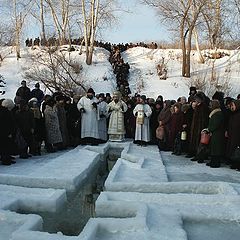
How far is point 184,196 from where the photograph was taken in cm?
677

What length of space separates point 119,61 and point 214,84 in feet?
26.5

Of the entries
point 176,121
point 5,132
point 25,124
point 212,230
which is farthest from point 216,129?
point 5,132

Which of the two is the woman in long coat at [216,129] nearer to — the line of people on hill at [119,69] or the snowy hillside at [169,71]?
the snowy hillside at [169,71]

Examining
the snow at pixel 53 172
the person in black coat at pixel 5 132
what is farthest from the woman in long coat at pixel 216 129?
the person in black coat at pixel 5 132

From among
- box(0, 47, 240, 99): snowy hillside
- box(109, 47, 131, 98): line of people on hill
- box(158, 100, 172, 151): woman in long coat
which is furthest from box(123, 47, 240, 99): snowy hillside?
box(158, 100, 172, 151): woman in long coat

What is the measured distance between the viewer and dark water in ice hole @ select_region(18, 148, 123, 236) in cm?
590

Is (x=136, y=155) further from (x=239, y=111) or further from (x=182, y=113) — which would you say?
(x=239, y=111)

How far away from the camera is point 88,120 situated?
12812 millimetres

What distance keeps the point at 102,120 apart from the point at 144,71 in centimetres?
1682

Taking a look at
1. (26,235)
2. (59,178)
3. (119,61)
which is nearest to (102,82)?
(119,61)

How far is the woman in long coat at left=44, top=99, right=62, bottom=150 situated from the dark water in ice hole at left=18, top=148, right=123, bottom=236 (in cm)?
291

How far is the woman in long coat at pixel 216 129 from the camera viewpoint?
31.1ft

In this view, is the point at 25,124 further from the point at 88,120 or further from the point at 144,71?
the point at 144,71

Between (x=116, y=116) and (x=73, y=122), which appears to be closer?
(x=73, y=122)
